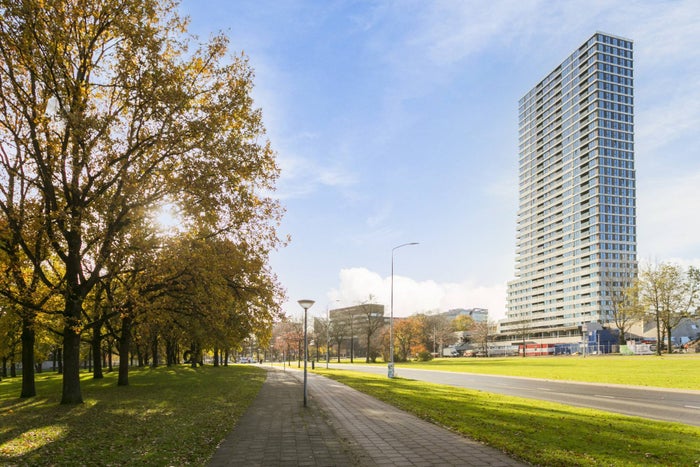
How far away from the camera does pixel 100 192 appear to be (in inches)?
728

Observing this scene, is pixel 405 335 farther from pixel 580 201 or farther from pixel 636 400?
pixel 580 201

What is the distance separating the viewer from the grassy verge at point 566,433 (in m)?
9.09

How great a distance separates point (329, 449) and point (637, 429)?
756 cm

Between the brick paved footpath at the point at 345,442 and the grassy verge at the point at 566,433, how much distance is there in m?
0.71

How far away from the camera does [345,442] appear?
35.4 feet

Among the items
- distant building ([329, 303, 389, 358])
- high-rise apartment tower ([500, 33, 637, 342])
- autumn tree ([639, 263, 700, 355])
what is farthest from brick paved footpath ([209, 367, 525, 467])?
high-rise apartment tower ([500, 33, 637, 342])

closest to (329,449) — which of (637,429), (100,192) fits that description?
(637,429)

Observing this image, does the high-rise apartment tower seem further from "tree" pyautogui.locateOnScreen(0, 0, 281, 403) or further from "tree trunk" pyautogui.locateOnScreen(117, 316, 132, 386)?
"tree" pyautogui.locateOnScreen(0, 0, 281, 403)

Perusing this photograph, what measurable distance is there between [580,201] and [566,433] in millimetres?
160818

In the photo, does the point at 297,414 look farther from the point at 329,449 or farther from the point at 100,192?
the point at 100,192

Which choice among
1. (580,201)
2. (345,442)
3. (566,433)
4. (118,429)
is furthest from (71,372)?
(580,201)

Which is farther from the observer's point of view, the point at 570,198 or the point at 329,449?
the point at 570,198

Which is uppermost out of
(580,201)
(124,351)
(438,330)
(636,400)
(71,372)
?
(580,201)

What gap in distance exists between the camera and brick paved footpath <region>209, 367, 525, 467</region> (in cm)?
895
